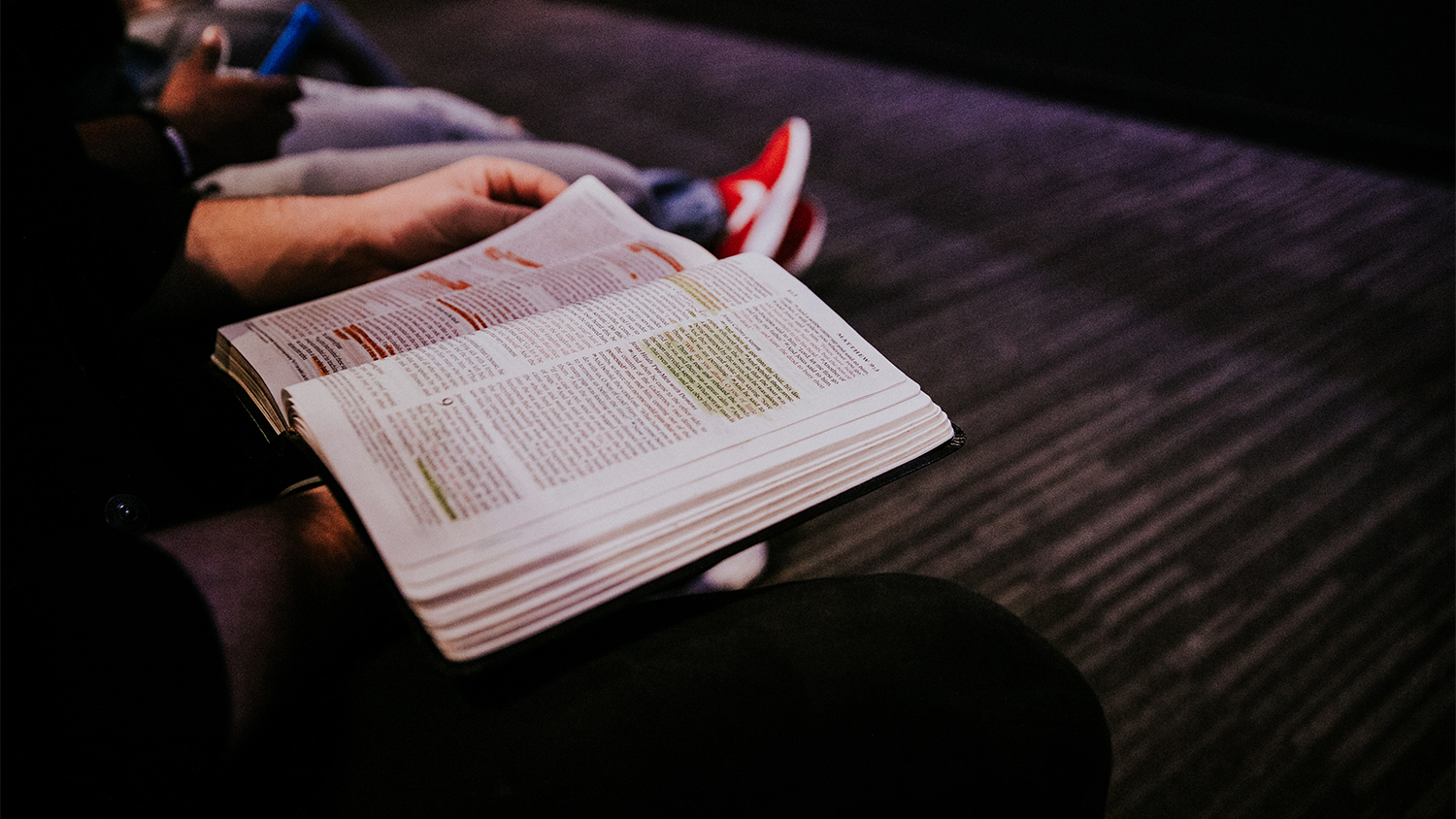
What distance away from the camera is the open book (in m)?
0.31

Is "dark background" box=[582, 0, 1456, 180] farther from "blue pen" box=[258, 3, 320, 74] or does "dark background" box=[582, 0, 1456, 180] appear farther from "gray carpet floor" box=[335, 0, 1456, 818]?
"blue pen" box=[258, 3, 320, 74]

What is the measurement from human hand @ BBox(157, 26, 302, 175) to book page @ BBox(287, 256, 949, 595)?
81 cm

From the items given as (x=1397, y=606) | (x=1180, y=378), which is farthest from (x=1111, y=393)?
(x=1397, y=606)

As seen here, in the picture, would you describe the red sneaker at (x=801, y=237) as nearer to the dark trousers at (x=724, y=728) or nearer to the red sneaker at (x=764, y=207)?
the red sneaker at (x=764, y=207)

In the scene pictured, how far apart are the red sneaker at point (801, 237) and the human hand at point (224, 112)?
0.75m

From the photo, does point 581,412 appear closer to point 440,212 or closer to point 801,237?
point 440,212

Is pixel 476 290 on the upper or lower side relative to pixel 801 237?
upper

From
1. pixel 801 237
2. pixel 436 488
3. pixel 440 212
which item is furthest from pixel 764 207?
pixel 436 488

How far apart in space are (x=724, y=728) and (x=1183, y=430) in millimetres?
887

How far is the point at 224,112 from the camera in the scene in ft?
3.18

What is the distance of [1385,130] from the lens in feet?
5.27

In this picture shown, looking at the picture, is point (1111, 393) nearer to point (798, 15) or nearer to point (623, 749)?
point (623, 749)

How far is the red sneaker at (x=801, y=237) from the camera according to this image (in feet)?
4.04

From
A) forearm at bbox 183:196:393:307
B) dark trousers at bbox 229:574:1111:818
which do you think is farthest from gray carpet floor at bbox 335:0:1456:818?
forearm at bbox 183:196:393:307
